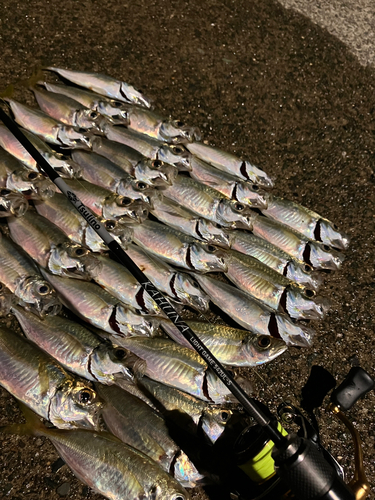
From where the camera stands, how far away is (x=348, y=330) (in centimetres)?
324

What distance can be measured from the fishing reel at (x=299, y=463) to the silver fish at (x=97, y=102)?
266 cm

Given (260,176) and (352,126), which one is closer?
(260,176)

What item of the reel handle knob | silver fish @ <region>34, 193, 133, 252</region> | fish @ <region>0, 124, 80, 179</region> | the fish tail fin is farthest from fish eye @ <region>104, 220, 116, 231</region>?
the reel handle knob

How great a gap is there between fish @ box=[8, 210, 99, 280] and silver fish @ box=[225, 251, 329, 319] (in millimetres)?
1056

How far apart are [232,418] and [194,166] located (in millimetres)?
2095

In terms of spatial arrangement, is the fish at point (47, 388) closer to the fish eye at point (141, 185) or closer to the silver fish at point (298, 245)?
the fish eye at point (141, 185)

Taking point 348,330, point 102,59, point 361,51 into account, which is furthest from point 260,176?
point 361,51

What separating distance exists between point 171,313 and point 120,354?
0.39m

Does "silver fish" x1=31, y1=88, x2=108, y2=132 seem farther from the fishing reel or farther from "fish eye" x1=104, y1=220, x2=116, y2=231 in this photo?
the fishing reel

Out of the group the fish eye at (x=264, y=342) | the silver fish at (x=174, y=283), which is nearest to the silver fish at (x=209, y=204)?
the silver fish at (x=174, y=283)

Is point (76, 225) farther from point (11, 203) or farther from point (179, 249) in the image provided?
point (179, 249)

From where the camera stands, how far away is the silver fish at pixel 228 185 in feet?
11.1

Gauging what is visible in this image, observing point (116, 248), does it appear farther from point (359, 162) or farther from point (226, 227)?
point (359, 162)

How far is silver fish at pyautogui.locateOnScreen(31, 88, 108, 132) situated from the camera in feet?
10.9
